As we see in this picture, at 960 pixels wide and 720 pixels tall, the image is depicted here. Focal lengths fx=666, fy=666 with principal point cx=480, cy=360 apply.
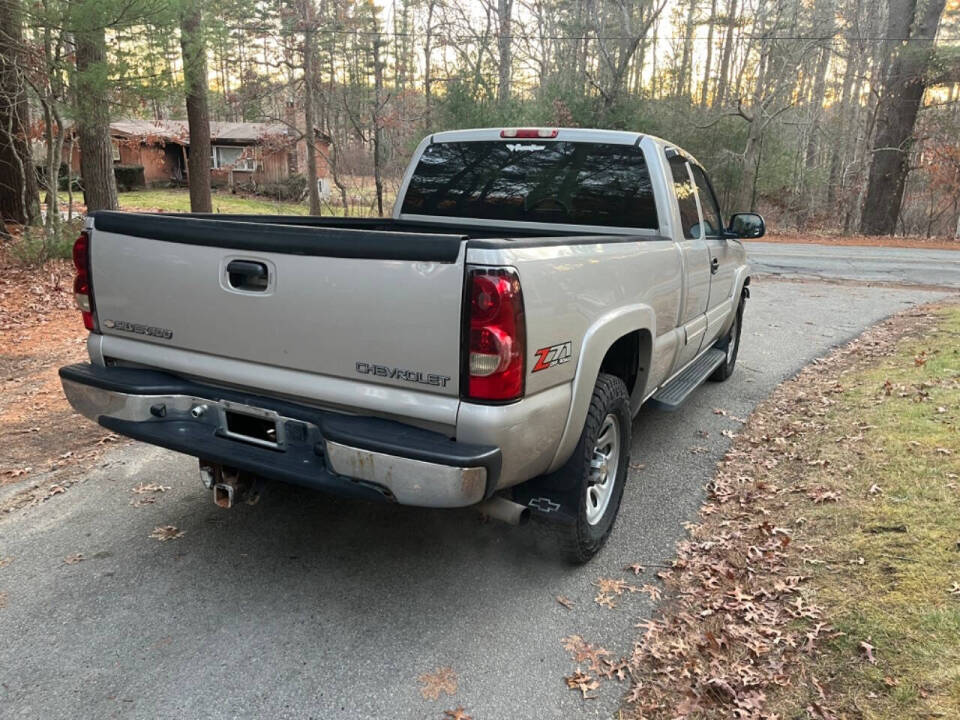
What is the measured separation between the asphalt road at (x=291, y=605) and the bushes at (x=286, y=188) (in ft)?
113

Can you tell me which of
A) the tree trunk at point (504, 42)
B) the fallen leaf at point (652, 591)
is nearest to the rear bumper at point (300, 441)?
the fallen leaf at point (652, 591)

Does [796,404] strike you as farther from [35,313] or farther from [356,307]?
[35,313]

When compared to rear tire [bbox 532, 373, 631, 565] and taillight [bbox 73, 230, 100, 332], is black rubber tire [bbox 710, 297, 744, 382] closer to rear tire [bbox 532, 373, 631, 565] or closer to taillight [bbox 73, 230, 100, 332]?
rear tire [bbox 532, 373, 631, 565]

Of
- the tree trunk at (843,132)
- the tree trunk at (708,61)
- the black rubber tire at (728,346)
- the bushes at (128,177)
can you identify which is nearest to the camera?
the black rubber tire at (728,346)

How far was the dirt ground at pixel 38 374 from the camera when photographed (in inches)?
180

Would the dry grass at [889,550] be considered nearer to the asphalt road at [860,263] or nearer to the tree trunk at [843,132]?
the asphalt road at [860,263]

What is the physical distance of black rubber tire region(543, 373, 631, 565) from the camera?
10.1ft

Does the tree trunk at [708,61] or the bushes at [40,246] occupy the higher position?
the tree trunk at [708,61]

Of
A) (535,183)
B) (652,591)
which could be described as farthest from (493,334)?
(535,183)

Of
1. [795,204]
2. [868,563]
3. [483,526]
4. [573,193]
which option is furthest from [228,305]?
[795,204]

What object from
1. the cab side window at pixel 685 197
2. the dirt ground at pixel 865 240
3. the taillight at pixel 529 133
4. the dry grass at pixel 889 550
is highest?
the taillight at pixel 529 133

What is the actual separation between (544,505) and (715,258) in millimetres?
2914

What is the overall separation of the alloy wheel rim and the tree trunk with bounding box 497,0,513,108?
2375cm

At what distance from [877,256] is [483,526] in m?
19.2
